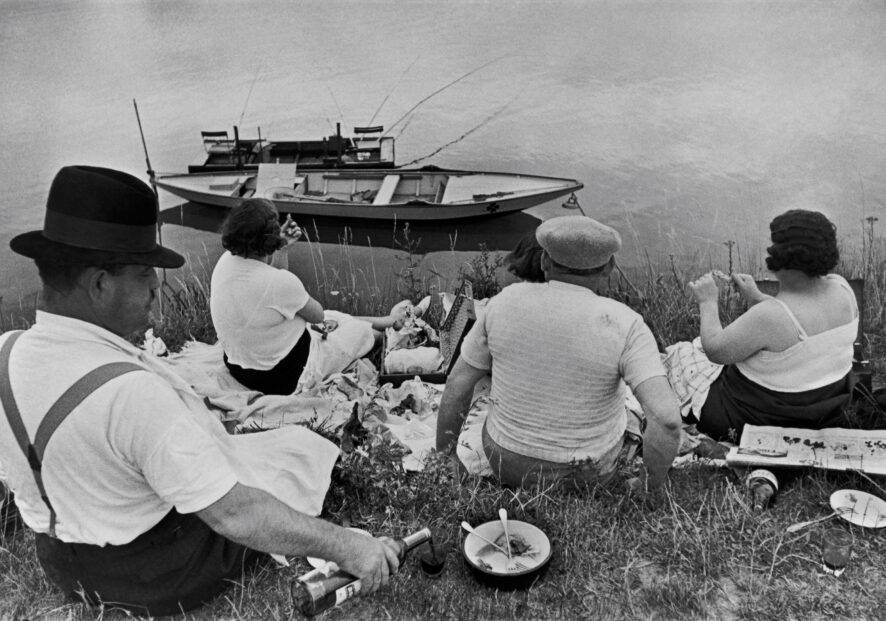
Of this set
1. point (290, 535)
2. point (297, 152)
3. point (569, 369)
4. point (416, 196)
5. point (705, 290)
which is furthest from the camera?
point (297, 152)

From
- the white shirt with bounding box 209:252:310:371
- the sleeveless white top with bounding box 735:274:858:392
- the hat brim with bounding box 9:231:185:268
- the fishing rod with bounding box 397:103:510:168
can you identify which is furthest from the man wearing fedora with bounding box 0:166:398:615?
the fishing rod with bounding box 397:103:510:168

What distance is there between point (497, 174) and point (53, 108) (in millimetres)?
16377

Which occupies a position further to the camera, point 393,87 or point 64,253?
point 393,87

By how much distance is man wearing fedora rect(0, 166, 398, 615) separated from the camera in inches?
81.6

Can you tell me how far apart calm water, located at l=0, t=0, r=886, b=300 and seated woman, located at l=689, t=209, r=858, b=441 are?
760 centimetres

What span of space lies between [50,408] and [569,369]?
1.82 meters

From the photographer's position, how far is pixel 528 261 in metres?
3.69

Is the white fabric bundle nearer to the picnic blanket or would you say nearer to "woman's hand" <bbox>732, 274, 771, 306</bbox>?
the picnic blanket

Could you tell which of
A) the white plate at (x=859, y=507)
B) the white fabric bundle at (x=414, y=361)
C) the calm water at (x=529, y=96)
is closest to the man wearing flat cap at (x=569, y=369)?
the white plate at (x=859, y=507)

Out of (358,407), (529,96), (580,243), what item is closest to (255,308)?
(358,407)

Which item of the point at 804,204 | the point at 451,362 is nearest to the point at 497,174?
the point at 804,204

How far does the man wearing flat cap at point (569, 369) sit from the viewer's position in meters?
2.91

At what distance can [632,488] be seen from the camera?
125 inches

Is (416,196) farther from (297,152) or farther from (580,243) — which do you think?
(580,243)
